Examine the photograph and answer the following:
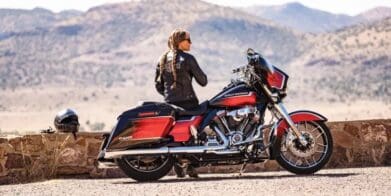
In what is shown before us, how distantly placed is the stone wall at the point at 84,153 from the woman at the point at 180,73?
1568mm

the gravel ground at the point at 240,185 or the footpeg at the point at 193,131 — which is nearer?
the gravel ground at the point at 240,185

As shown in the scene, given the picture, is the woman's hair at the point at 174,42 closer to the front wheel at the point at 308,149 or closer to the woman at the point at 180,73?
the woman at the point at 180,73

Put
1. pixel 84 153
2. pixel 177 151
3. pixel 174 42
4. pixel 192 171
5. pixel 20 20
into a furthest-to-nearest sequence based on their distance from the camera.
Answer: pixel 20 20, pixel 84 153, pixel 192 171, pixel 174 42, pixel 177 151

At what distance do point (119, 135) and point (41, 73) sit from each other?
8560cm

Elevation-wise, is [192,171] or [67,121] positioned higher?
[67,121]

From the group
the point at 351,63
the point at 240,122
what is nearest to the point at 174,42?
the point at 240,122

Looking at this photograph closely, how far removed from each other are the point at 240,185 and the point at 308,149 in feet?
4.65

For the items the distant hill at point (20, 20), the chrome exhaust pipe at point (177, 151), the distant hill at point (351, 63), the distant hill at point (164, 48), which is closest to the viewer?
the chrome exhaust pipe at point (177, 151)

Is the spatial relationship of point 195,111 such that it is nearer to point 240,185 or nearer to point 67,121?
point 240,185

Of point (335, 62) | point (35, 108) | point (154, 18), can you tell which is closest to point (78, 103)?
point (35, 108)

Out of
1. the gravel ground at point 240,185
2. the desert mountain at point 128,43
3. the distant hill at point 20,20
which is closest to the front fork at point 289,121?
the gravel ground at point 240,185

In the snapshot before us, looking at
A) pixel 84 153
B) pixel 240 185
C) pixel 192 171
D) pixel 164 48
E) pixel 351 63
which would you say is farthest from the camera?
pixel 164 48

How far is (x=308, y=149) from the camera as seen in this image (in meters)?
9.79

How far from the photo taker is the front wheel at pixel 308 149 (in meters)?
9.73
